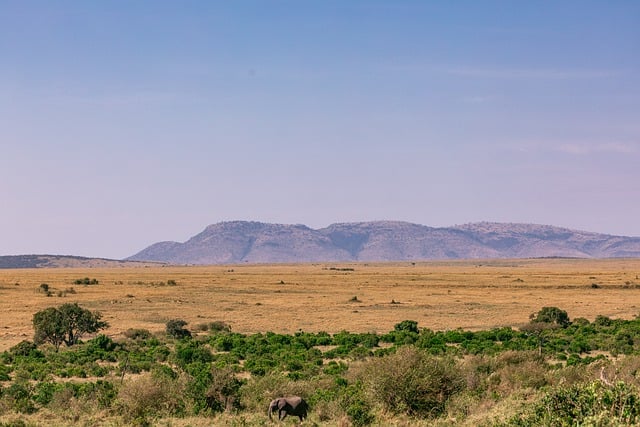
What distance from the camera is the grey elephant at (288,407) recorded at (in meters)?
17.9

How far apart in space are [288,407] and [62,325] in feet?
83.5

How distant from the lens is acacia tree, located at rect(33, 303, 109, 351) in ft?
129

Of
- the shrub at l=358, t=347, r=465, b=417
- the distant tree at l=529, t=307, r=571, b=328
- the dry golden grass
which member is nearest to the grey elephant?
the shrub at l=358, t=347, r=465, b=417

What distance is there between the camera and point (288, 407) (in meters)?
17.9

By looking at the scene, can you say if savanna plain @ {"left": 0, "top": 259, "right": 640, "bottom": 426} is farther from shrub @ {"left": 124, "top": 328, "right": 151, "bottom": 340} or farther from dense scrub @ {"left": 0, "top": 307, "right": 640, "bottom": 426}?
shrub @ {"left": 124, "top": 328, "right": 151, "bottom": 340}

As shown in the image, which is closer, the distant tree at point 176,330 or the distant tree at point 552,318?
→ the distant tree at point 176,330

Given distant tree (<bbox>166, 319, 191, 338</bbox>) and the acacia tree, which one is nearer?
the acacia tree

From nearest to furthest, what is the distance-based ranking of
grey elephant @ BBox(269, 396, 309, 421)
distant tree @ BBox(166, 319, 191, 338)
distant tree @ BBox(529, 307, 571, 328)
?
grey elephant @ BBox(269, 396, 309, 421) < distant tree @ BBox(166, 319, 191, 338) < distant tree @ BBox(529, 307, 571, 328)

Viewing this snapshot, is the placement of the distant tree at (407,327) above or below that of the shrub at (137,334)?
above

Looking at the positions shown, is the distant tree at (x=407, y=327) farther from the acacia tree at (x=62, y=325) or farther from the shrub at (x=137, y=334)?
the acacia tree at (x=62, y=325)

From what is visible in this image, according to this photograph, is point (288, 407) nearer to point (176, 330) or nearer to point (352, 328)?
point (176, 330)

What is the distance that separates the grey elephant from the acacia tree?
73.6 ft

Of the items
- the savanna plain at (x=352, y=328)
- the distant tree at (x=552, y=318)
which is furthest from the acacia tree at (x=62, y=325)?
the distant tree at (x=552, y=318)

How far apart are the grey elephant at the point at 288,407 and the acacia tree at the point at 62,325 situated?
2243 centimetres
